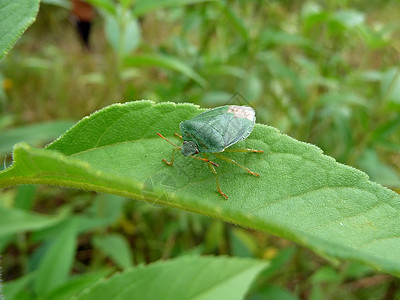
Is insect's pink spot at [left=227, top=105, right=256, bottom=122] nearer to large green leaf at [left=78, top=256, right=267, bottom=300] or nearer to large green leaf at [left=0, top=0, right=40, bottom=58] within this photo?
large green leaf at [left=78, top=256, right=267, bottom=300]

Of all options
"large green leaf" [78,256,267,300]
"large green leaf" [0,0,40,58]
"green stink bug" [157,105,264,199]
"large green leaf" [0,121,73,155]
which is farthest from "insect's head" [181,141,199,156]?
"large green leaf" [0,121,73,155]

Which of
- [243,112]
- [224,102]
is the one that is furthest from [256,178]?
Answer: [224,102]

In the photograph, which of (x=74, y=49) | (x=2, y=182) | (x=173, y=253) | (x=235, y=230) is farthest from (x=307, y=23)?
(x=74, y=49)

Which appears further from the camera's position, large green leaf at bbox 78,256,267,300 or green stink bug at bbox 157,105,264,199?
green stink bug at bbox 157,105,264,199

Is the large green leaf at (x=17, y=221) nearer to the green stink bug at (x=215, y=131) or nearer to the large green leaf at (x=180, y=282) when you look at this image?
the large green leaf at (x=180, y=282)

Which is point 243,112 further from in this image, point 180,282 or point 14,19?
point 14,19

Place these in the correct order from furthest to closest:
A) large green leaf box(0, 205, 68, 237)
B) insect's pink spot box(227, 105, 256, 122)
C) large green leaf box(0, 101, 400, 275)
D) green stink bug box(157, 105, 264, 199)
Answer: large green leaf box(0, 205, 68, 237)
insect's pink spot box(227, 105, 256, 122)
green stink bug box(157, 105, 264, 199)
large green leaf box(0, 101, 400, 275)

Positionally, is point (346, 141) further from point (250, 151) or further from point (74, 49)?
point (74, 49)
